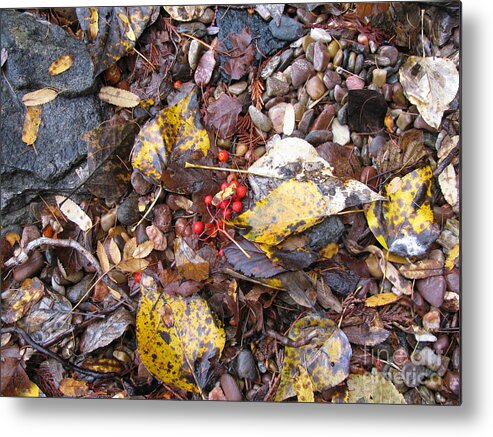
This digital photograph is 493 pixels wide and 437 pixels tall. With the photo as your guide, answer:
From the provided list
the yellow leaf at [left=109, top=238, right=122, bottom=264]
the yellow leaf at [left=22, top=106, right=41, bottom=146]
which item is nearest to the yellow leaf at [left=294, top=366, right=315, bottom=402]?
the yellow leaf at [left=109, top=238, right=122, bottom=264]

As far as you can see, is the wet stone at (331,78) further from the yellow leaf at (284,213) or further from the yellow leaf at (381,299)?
the yellow leaf at (381,299)

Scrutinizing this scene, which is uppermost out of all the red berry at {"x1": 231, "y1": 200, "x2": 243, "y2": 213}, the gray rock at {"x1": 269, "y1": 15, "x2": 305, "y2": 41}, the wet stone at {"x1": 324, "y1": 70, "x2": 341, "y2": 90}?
the gray rock at {"x1": 269, "y1": 15, "x2": 305, "y2": 41}

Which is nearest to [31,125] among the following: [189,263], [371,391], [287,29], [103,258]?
[103,258]

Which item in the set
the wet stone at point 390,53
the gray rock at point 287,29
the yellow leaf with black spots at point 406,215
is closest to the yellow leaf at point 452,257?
the yellow leaf with black spots at point 406,215

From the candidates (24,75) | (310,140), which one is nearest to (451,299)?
(310,140)

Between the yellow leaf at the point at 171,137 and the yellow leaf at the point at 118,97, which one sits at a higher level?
the yellow leaf at the point at 118,97

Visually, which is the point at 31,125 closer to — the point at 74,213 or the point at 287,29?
the point at 74,213

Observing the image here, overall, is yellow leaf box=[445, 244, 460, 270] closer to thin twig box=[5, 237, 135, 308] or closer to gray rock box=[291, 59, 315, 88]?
gray rock box=[291, 59, 315, 88]
